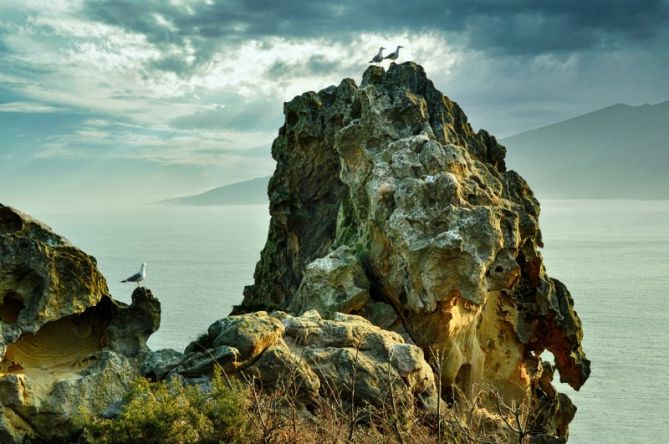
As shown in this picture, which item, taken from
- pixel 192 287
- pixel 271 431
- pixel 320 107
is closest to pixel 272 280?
pixel 320 107

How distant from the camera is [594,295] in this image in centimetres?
8931

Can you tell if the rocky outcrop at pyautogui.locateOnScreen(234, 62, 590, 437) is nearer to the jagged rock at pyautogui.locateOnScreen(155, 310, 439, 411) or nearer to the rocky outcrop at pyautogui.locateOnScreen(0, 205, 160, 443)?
the jagged rock at pyautogui.locateOnScreen(155, 310, 439, 411)

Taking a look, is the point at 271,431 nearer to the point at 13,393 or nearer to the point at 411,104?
the point at 13,393

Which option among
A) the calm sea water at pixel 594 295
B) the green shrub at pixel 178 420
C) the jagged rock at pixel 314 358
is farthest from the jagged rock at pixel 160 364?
the calm sea water at pixel 594 295

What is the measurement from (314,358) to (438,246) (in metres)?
4.76

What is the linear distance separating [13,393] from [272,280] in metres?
15.3

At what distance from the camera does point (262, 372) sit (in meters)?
11.4

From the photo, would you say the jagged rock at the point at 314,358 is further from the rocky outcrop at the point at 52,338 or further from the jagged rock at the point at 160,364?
the rocky outcrop at the point at 52,338

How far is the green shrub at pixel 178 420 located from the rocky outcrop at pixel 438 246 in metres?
5.00

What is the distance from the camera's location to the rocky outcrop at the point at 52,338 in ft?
38.5

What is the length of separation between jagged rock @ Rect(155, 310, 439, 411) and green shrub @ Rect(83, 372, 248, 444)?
1.33m

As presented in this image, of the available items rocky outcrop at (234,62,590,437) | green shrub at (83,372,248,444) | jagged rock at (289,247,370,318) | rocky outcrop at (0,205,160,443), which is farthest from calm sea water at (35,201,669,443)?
green shrub at (83,372,248,444)

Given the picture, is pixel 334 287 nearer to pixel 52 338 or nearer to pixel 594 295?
pixel 52 338

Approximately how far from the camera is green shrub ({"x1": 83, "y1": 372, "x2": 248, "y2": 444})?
9.12 meters
